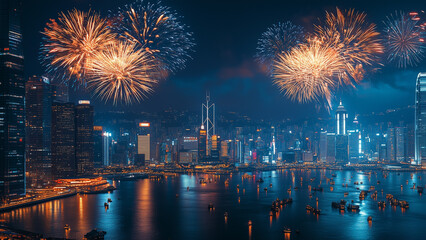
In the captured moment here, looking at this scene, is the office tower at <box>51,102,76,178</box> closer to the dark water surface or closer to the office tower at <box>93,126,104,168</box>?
the dark water surface

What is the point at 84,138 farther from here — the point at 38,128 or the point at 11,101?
the point at 11,101

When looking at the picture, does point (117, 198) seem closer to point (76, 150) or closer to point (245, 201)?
point (245, 201)

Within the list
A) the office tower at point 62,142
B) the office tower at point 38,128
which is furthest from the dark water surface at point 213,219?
the office tower at point 62,142

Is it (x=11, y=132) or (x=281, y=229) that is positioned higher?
(x=11, y=132)

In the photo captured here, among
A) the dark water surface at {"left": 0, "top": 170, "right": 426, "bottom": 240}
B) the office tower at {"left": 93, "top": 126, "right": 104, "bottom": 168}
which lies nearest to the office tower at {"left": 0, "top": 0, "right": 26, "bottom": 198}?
the dark water surface at {"left": 0, "top": 170, "right": 426, "bottom": 240}

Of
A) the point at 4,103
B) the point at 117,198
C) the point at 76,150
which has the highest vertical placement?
the point at 4,103

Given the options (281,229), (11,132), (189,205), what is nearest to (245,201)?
(189,205)

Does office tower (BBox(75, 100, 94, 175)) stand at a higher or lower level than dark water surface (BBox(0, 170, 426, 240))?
higher
